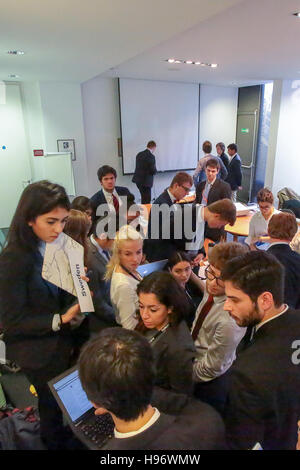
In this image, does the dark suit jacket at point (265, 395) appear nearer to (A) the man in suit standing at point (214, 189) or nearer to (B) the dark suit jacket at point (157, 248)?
(B) the dark suit jacket at point (157, 248)

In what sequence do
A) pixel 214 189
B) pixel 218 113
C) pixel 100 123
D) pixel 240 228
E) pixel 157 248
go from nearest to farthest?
pixel 157 248, pixel 240 228, pixel 214 189, pixel 100 123, pixel 218 113

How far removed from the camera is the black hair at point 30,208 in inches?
44.6

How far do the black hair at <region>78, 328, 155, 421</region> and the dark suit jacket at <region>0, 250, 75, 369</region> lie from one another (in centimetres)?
46

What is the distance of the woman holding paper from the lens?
44.8 inches

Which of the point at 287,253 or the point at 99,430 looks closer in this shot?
the point at 99,430

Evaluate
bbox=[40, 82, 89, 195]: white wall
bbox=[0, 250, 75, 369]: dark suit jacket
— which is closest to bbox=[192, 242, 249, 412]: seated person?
bbox=[0, 250, 75, 369]: dark suit jacket

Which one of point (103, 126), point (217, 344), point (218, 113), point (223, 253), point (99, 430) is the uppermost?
point (218, 113)

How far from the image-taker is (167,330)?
124 cm

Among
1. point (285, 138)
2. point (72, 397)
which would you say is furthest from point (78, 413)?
point (285, 138)

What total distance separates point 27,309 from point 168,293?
587mm

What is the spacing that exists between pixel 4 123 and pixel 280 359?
559 cm

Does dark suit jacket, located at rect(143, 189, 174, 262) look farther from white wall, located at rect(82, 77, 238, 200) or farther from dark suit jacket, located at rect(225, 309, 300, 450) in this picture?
white wall, located at rect(82, 77, 238, 200)

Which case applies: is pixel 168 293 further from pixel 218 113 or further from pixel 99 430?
pixel 218 113
